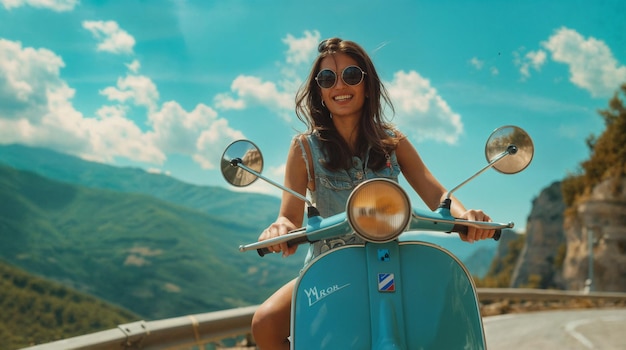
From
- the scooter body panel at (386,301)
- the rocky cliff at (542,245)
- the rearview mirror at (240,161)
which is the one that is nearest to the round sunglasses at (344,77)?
the rearview mirror at (240,161)

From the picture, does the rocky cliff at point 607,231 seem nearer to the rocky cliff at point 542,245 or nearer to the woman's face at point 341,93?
the rocky cliff at point 542,245

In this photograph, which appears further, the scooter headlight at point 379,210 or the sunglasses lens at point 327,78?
the sunglasses lens at point 327,78

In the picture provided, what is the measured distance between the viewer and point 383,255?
195 cm

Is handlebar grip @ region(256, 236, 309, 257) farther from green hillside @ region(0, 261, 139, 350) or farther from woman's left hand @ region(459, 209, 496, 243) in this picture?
green hillside @ region(0, 261, 139, 350)

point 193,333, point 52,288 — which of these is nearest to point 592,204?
point 193,333

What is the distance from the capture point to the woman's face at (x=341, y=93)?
276cm

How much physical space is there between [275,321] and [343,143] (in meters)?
0.88

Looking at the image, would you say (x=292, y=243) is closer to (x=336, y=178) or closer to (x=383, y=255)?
(x=383, y=255)

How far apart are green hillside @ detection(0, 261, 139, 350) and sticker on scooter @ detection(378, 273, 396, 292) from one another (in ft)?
333

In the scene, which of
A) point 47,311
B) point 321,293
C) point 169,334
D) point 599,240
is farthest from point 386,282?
point 47,311

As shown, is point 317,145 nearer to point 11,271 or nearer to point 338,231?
point 338,231

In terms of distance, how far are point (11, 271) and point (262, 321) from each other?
127m

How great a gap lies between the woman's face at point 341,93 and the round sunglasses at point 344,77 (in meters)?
0.07

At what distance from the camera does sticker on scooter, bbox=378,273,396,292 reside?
1927 millimetres
